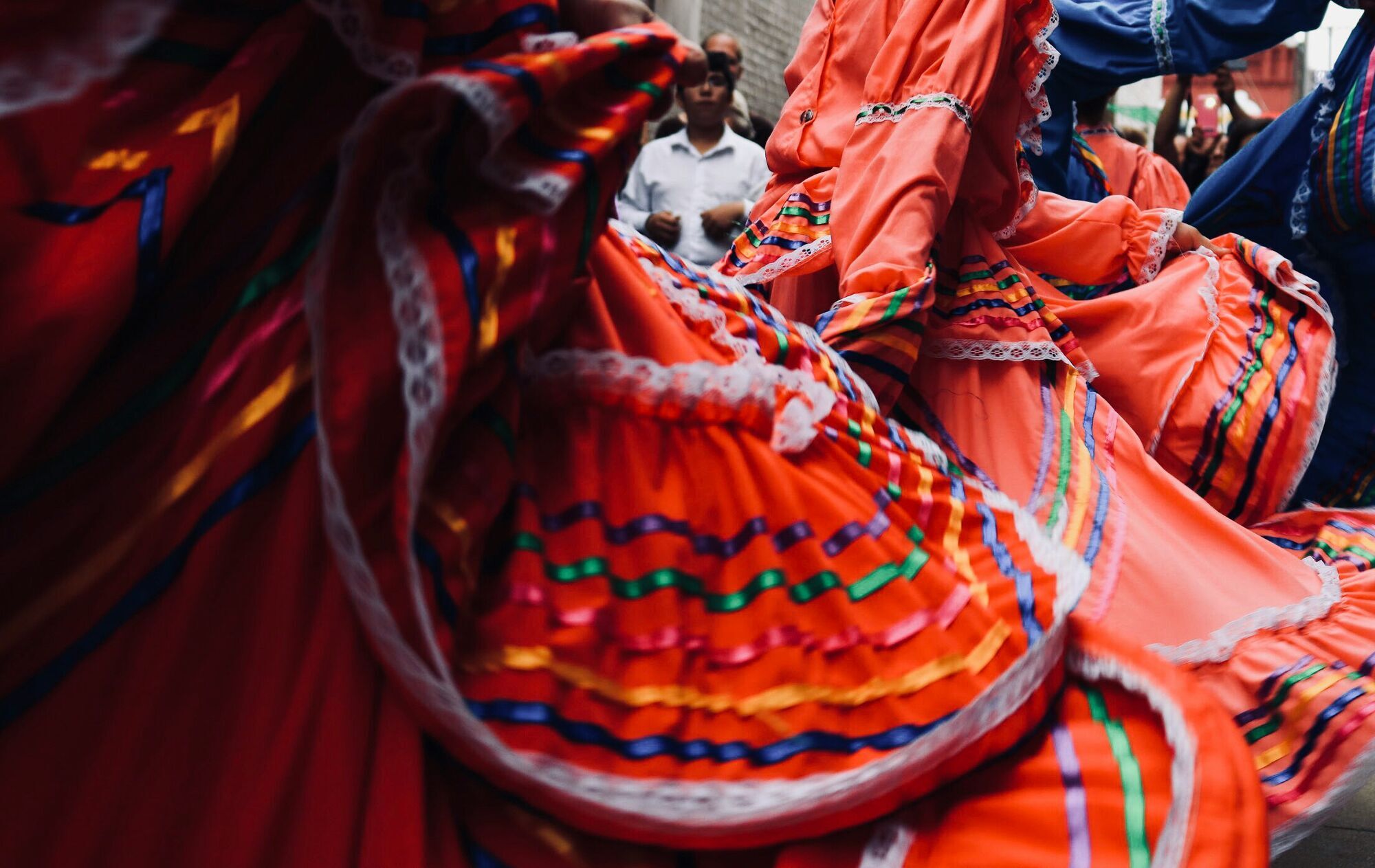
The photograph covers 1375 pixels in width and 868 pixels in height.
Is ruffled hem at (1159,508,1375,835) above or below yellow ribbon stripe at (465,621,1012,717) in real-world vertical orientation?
below

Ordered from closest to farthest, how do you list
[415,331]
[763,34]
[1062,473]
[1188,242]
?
[415,331], [1062,473], [1188,242], [763,34]

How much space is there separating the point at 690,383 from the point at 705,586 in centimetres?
15

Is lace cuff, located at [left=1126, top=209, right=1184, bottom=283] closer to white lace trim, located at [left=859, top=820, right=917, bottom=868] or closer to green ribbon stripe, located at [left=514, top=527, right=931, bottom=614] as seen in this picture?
green ribbon stripe, located at [left=514, top=527, right=931, bottom=614]

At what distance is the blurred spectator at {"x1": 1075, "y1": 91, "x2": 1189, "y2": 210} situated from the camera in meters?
3.30

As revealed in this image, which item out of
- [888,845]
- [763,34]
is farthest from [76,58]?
[763,34]

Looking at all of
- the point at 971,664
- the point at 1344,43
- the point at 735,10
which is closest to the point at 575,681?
the point at 971,664

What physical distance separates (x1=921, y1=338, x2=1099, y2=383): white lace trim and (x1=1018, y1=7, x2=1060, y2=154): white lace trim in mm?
389

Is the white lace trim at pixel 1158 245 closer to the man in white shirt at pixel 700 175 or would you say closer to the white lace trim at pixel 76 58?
the white lace trim at pixel 76 58

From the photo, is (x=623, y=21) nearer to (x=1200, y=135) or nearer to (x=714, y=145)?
(x=714, y=145)

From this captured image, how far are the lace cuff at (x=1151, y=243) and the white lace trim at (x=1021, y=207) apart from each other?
17cm

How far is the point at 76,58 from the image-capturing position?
0.47m

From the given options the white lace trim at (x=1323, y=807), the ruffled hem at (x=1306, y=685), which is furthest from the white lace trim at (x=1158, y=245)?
the white lace trim at (x=1323, y=807)

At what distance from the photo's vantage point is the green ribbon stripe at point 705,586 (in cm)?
72

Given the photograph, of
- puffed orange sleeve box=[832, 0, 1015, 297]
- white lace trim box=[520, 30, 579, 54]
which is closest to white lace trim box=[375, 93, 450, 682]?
white lace trim box=[520, 30, 579, 54]
